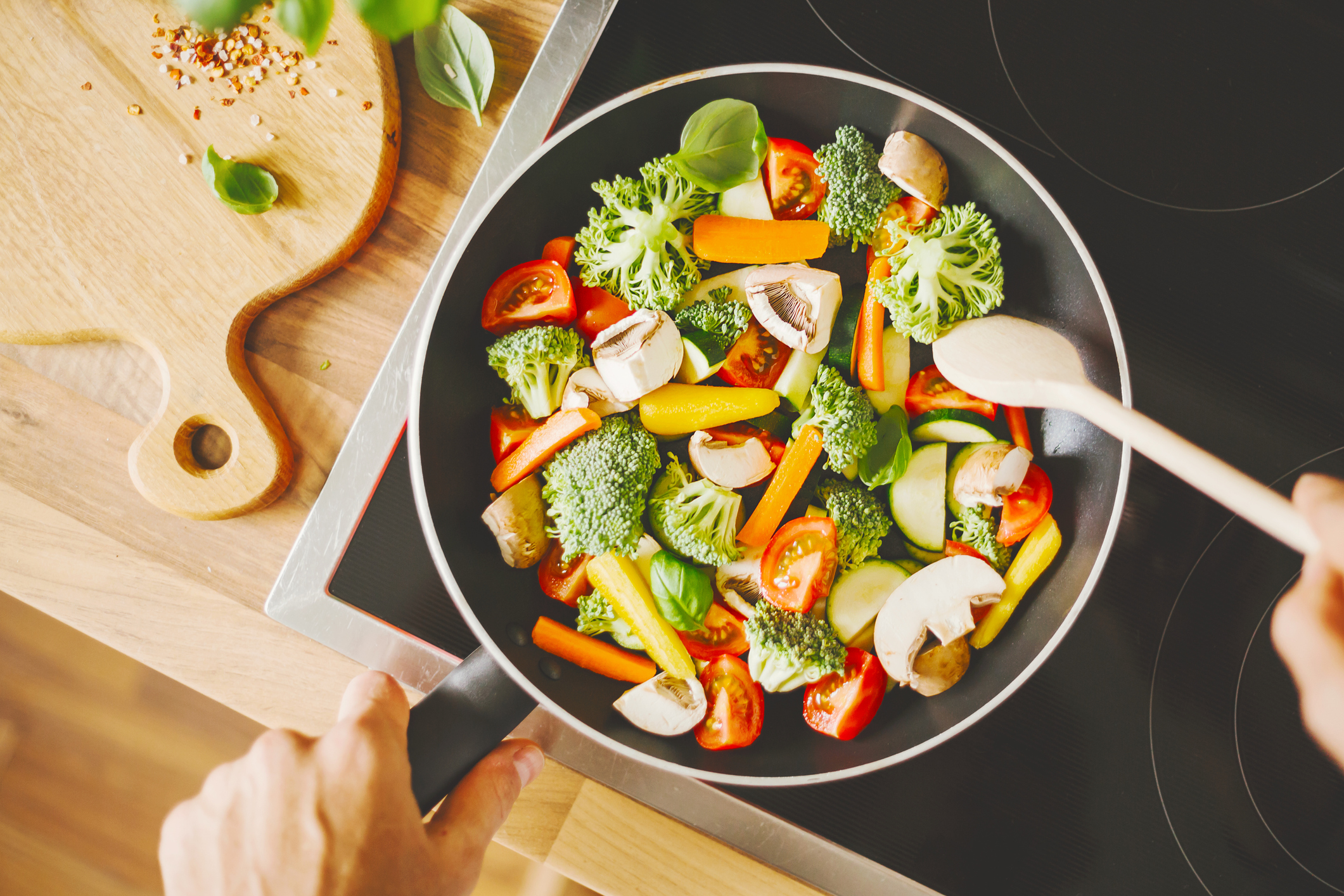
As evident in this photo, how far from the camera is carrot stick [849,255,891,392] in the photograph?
1.28 meters

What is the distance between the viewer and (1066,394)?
1097 mm

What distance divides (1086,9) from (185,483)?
180cm

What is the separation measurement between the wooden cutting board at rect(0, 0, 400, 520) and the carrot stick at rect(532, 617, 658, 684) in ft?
1.79

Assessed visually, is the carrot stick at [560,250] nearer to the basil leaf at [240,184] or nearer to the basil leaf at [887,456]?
the basil leaf at [240,184]

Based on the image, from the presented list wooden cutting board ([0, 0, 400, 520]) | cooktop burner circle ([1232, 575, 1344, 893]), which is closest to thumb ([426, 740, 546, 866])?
wooden cutting board ([0, 0, 400, 520])

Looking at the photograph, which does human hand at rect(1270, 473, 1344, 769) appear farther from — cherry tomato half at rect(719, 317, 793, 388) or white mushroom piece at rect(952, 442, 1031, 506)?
cherry tomato half at rect(719, 317, 793, 388)

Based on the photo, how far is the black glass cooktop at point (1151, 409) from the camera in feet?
4.06

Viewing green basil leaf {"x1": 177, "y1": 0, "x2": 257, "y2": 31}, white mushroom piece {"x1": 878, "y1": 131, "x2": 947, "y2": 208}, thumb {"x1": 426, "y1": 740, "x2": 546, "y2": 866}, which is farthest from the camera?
white mushroom piece {"x1": 878, "y1": 131, "x2": 947, "y2": 208}

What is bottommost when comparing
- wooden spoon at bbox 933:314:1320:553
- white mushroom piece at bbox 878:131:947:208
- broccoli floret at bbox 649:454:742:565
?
broccoli floret at bbox 649:454:742:565

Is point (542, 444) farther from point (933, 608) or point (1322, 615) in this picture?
point (1322, 615)

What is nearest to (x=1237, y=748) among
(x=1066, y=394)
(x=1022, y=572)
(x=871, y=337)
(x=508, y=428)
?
(x=1022, y=572)

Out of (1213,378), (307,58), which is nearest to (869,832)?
(1213,378)

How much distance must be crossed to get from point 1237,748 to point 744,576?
3.03ft

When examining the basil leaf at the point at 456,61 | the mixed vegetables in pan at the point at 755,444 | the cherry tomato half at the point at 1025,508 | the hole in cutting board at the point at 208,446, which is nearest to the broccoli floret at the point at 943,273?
the mixed vegetables in pan at the point at 755,444
